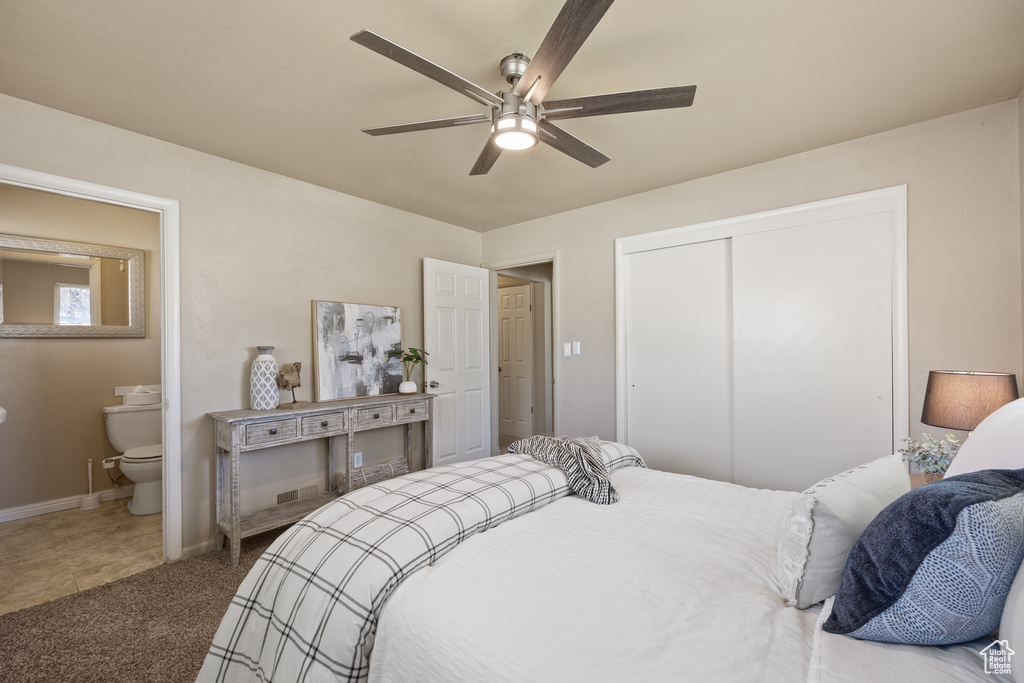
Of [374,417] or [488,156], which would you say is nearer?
[488,156]

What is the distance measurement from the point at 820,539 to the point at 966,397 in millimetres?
1565

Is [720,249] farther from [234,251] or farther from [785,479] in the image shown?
[234,251]

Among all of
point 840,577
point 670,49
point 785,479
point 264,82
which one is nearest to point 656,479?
point 840,577

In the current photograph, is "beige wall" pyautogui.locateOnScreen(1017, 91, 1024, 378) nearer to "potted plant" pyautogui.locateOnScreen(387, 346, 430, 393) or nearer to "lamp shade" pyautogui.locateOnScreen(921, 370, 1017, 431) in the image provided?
"lamp shade" pyautogui.locateOnScreen(921, 370, 1017, 431)

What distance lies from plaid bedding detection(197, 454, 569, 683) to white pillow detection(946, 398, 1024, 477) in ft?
4.13

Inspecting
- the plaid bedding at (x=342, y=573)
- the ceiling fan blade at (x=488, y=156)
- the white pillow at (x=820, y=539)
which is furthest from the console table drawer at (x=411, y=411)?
the white pillow at (x=820, y=539)

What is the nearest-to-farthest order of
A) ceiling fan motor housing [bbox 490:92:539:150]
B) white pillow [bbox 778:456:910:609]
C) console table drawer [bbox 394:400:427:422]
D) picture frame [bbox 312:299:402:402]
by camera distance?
white pillow [bbox 778:456:910:609]
ceiling fan motor housing [bbox 490:92:539:150]
picture frame [bbox 312:299:402:402]
console table drawer [bbox 394:400:427:422]

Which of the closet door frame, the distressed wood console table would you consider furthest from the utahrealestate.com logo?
the distressed wood console table

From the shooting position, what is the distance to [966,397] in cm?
196

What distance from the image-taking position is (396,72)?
1.99 metres

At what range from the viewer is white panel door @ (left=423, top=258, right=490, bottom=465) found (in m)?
4.09

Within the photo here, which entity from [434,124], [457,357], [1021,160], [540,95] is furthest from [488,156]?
[1021,160]

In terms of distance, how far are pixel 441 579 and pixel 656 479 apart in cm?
125

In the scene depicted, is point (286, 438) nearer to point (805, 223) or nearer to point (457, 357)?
point (457, 357)
